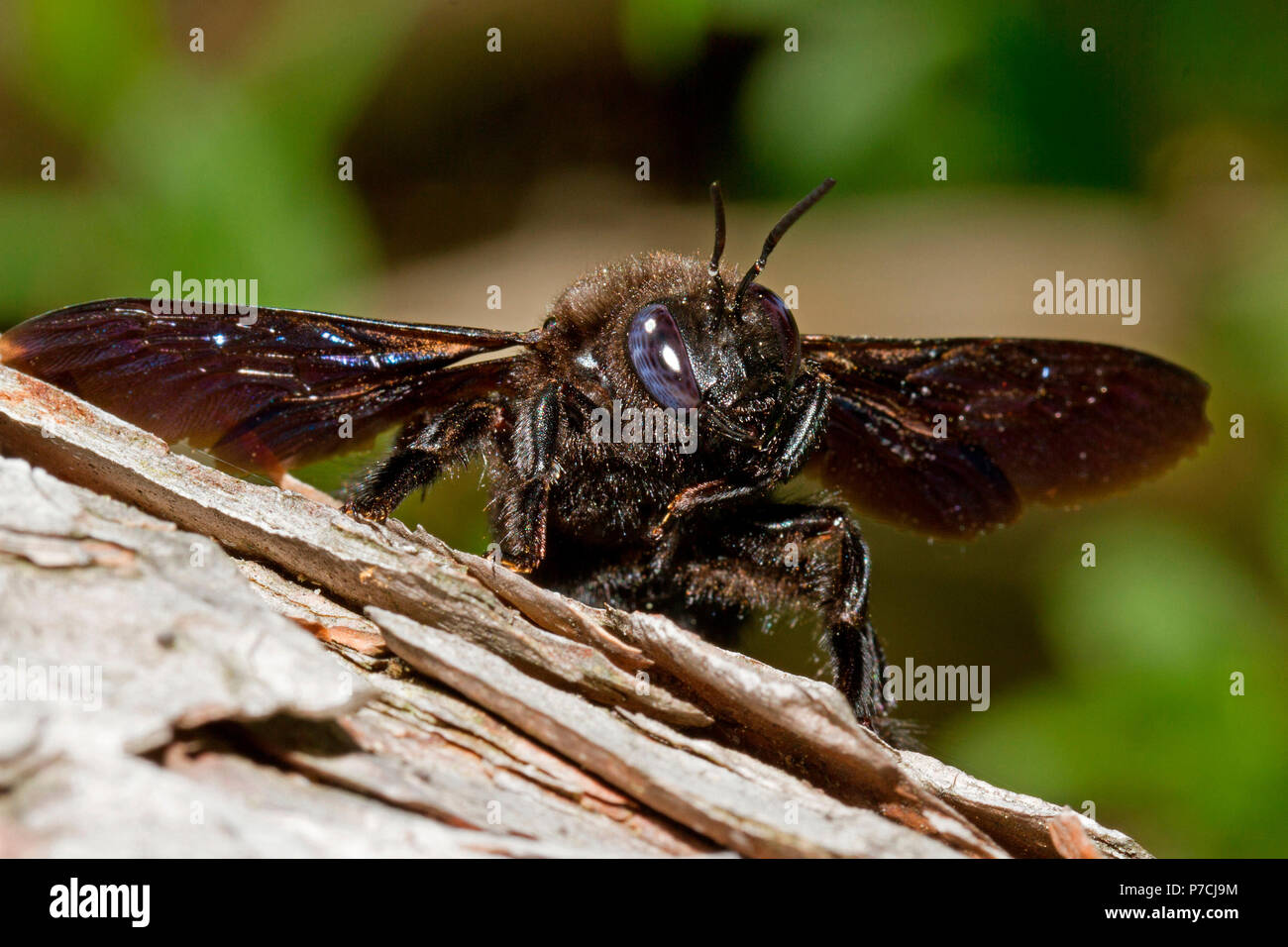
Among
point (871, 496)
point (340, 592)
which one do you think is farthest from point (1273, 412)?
point (340, 592)

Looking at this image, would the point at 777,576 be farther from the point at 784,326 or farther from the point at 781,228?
the point at 781,228

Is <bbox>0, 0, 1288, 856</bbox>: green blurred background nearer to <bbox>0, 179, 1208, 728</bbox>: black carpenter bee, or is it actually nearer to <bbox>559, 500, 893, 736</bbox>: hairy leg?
<bbox>559, 500, 893, 736</bbox>: hairy leg
